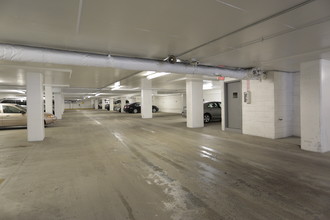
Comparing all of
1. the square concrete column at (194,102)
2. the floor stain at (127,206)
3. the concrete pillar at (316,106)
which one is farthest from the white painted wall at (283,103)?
the floor stain at (127,206)

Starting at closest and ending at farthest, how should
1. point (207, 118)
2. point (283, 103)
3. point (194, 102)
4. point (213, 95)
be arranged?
point (283, 103), point (194, 102), point (207, 118), point (213, 95)

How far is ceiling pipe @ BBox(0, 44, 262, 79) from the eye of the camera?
11.8 feet

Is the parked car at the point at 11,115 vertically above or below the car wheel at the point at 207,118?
above

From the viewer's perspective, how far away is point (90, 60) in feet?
13.8

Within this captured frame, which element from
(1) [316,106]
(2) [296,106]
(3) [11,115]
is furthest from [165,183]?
(3) [11,115]

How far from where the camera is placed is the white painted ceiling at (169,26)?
2453 mm

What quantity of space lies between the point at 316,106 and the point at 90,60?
590 cm

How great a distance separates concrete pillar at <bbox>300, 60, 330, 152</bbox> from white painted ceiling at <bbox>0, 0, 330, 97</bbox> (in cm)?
80

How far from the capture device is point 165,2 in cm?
237

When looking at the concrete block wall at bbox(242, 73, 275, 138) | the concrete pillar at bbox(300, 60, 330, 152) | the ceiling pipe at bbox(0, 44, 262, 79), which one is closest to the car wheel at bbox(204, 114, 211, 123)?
the concrete block wall at bbox(242, 73, 275, 138)

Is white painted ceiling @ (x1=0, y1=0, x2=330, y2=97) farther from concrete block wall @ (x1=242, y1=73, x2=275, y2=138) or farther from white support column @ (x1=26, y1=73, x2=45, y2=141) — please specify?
white support column @ (x1=26, y1=73, x2=45, y2=141)

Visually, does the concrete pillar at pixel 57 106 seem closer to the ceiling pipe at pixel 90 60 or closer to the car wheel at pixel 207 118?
the car wheel at pixel 207 118

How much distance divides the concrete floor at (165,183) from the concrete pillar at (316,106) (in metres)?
0.44

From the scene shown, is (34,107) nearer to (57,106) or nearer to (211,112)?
(211,112)
